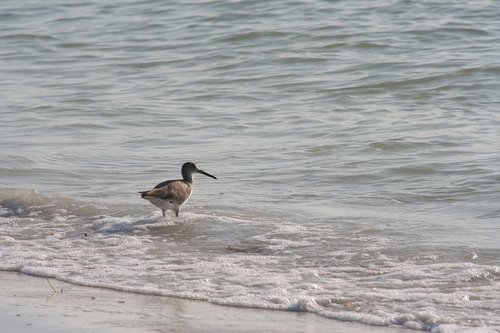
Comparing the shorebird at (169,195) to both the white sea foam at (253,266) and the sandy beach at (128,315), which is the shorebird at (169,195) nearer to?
the white sea foam at (253,266)

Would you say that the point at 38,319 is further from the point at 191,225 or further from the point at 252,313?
the point at 191,225

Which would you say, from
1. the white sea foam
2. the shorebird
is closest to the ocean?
the white sea foam

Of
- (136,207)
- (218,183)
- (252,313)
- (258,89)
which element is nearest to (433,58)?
(258,89)

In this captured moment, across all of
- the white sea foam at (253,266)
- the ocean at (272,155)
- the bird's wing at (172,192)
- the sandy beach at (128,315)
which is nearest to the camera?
the sandy beach at (128,315)

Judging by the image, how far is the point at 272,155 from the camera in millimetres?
11227

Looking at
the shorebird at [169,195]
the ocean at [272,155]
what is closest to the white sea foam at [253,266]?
the ocean at [272,155]

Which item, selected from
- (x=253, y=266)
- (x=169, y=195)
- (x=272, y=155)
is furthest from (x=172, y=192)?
(x=272, y=155)

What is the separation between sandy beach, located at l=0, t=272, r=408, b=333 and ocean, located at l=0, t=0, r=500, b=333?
145 mm

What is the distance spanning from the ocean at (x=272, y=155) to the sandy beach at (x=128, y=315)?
0.15 meters

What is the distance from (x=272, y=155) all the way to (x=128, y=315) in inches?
200

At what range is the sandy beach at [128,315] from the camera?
19.8ft

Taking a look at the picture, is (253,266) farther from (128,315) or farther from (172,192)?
(172,192)

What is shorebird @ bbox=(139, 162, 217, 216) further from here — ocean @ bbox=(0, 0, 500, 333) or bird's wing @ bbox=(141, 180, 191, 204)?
ocean @ bbox=(0, 0, 500, 333)

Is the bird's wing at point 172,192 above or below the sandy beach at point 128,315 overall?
below
